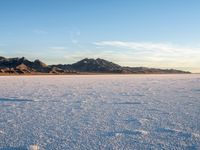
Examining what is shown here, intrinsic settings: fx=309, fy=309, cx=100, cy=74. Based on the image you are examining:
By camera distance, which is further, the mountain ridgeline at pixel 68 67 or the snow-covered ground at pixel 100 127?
the mountain ridgeline at pixel 68 67

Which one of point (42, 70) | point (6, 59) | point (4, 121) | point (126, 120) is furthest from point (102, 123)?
point (6, 59)

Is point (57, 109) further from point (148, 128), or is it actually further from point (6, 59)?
point (6, 59)

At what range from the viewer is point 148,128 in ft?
16.8

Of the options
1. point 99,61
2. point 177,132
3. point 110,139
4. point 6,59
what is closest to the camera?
point 110,139

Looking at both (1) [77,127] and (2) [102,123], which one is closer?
(1) [77,127]

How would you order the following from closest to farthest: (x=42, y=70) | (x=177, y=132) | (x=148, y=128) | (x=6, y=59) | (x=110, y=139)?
(x=110, y=139) < (x=177, y=132) < (x=148, y=128) < (x=42, y=70) < (x=6, y=59)

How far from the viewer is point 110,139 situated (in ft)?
14.5

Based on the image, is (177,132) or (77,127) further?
(77,127)

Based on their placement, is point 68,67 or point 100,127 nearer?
point 100,127

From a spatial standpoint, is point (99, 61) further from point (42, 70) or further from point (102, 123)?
point (102, 123)

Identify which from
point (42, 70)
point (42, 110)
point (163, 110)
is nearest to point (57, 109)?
point (42, 110)

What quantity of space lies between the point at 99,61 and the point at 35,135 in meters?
105

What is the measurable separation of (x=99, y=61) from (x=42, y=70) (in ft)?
89.8

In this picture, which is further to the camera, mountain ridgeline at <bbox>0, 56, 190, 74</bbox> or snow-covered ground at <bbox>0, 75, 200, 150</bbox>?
mountain ridgeline at <bbox>0, 56, 190, 74</bbox>
